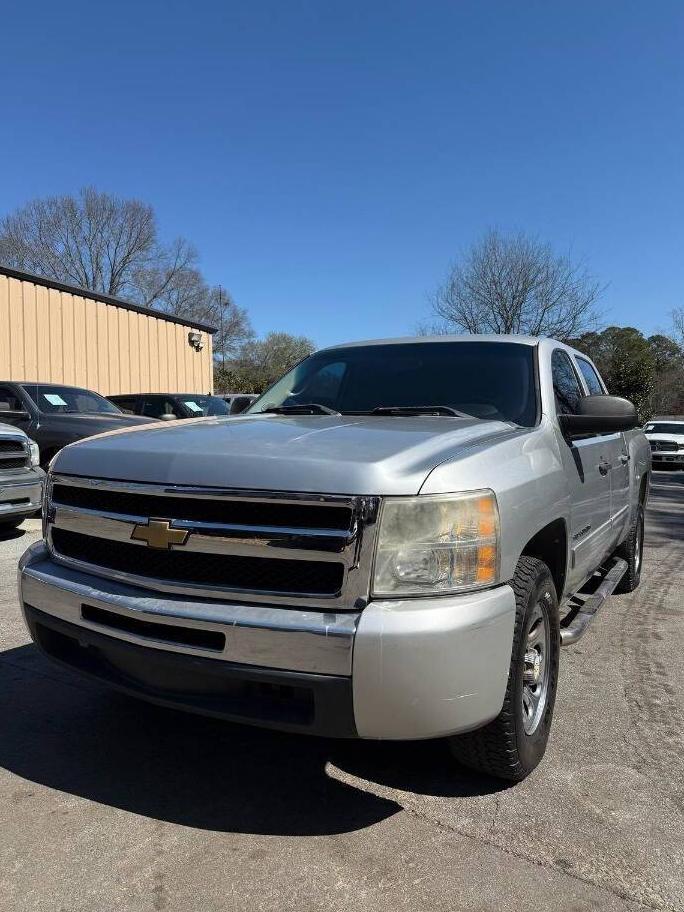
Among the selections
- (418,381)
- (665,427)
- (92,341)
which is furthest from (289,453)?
(665,427)

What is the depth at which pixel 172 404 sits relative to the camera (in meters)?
13.4

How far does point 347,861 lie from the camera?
2164mm

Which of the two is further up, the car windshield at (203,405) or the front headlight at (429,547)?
the car windshield at (203,405)

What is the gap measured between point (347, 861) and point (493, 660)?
769 mm

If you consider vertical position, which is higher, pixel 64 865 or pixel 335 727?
pixel 335 727

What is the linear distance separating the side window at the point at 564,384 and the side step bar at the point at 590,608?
1039 millimetres

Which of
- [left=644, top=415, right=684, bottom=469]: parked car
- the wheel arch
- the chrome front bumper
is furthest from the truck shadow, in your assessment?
[left=644, top=415, right=684, bottom=469]: parked car

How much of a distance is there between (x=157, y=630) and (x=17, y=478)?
17.5 ft

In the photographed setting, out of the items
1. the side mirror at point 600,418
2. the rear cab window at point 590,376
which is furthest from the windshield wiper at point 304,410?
the rear cab window at point 590,376

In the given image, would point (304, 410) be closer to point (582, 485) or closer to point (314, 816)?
point (582, 485)

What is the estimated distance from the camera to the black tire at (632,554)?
543 centimetres

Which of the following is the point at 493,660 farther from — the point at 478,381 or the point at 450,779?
the point at 478,381

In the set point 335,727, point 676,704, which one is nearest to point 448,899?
point 335,727

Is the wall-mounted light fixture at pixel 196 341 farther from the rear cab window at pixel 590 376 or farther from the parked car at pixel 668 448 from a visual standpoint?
the rear cab window at pixel 590 376
